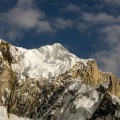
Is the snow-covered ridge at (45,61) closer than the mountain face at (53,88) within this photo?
No

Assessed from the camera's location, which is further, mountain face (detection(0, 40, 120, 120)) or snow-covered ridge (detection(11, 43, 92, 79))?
snow-covered ridge (detection(11, 43, 92, 79))

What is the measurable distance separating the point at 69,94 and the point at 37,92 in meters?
8.81

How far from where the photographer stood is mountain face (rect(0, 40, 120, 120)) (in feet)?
391

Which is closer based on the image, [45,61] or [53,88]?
[53,88]

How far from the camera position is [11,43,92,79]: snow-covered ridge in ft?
435

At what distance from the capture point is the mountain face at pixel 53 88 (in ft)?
391

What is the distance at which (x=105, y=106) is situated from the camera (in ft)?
384

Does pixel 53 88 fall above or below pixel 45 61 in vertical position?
below

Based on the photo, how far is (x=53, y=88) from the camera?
12912cm

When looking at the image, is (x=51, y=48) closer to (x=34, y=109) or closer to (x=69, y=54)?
(x=69, y=54)

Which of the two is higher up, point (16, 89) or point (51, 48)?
point (51, 48)

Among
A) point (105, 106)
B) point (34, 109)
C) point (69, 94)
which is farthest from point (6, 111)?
point (105, 106)

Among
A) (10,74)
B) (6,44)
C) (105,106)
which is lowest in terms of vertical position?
(105,106)

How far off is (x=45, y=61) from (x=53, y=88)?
41.5ft
